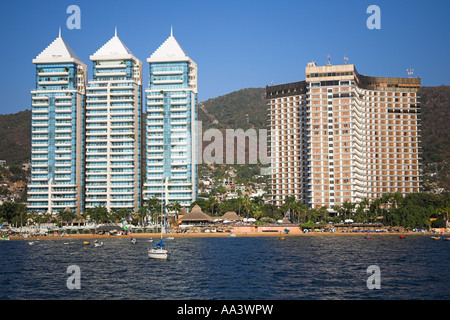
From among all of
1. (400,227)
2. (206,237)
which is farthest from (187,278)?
(400,227)

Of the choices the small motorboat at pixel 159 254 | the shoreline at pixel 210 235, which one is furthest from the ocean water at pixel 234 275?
the shoreline at pixel 210 235

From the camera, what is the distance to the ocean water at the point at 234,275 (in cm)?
6294

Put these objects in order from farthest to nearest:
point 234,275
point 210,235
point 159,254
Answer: point 210,235
point 159,254
point 234,275

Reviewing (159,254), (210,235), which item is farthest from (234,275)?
(210,235)

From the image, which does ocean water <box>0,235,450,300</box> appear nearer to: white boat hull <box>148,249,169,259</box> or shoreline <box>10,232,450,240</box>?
white boat hull <box>148,249,169,259</box>

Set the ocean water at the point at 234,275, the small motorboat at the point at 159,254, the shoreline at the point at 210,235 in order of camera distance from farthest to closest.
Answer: the shoreline at the point at 210,235, the small motorboat at the point at 159,254, the ocean water at the point at 234,275

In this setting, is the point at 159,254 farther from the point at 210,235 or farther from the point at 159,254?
the point at 210,235

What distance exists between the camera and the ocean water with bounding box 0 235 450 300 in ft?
206

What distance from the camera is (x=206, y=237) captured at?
188625mm

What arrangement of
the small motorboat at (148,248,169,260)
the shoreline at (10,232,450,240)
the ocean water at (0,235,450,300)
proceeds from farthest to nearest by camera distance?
the shoreline at (10,232,450,240), the small motorboat at (148,248,169,260), the ocean water at (0,235,450,300)

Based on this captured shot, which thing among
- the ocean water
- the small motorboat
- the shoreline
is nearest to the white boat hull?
the small motorboat

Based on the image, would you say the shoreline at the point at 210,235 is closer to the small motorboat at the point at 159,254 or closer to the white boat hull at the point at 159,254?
the small motorboat at the point at 159,254

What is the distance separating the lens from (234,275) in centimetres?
8000

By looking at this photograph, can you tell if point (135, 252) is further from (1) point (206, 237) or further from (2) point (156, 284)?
(1) point (206, 237)
